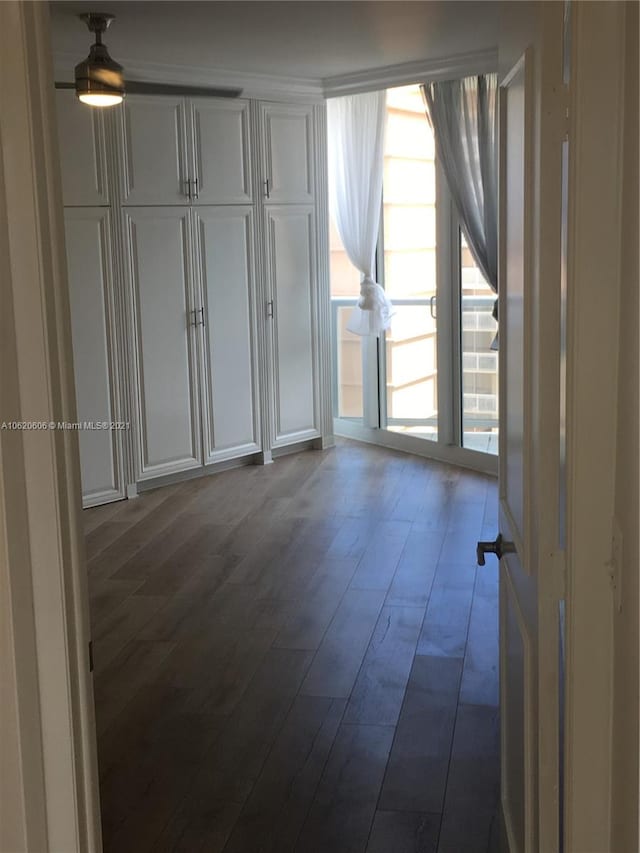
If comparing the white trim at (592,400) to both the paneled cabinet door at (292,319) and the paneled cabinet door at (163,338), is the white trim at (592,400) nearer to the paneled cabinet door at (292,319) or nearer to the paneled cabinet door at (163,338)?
the paneled cabinet door at (163,338)

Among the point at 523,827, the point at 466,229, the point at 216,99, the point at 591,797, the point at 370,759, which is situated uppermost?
the point at 216,99

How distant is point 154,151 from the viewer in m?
6.01

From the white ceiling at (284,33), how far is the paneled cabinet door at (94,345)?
909 millimetres

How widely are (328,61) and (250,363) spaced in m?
1.86

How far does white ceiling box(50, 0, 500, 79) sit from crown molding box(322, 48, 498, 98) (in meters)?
0.06

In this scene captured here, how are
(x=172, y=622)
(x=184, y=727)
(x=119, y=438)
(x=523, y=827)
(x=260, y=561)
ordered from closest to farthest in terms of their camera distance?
(x=523, y=827)
(x=184, y=727)
(x=172, y=622)
(x=260, y=561)
(x=119, y=438)

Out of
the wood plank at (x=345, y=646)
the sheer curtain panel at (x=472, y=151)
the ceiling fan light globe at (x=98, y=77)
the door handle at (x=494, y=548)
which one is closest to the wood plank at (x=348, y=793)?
the wood plank at (x=345, y=646)

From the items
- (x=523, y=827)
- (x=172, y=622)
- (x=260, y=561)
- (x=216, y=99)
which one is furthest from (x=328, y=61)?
(x=523, y=827)

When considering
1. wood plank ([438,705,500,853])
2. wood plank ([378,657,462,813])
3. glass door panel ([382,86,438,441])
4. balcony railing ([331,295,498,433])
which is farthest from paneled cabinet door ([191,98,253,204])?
wood plank ([438,705,500,853])

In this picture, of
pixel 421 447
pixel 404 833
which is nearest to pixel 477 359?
pixel 421 447

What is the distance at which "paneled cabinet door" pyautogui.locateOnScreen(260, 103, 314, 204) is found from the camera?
21.7 feet

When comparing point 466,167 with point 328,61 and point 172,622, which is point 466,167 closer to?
point 328,61

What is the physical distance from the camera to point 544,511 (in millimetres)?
1635

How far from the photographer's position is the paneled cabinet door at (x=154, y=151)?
19.3ft
